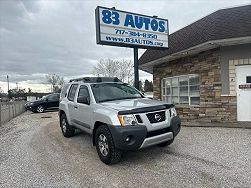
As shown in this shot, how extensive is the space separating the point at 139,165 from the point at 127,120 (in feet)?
3.58

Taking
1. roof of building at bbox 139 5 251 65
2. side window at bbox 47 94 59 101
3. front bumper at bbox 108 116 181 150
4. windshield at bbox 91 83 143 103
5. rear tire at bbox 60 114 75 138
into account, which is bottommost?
rear tire at bbox 60 114 75 138

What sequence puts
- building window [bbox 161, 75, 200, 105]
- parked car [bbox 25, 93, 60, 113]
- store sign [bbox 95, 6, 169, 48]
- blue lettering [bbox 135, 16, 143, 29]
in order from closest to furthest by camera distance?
store sign [bbox 95, 6, 169, 48] < blue lettering [bbox 135, 16, 143, 29] < building window [bbox 161, 75, 200, 105] < parked car [bbox 25, 93, 60, 113]

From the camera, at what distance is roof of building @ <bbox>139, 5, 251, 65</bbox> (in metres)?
8.61

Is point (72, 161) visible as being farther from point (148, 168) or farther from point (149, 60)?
point (149, 60)

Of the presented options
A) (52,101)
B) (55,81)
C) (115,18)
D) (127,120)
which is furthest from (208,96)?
(55,81)

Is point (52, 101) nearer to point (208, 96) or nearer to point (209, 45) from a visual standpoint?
point (208, 96)

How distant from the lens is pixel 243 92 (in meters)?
9.17

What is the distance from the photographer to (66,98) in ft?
26.8

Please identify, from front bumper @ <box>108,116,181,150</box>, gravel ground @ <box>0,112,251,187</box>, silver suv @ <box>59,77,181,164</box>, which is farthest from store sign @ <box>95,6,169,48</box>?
front bumper @ <box>108,116,181,150</box>

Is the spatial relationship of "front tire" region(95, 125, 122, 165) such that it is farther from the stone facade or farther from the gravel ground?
the stone facade

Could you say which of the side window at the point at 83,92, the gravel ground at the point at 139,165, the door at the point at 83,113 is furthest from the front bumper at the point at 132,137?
the side window at the point at 83,92

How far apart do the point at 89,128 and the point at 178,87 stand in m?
7.41

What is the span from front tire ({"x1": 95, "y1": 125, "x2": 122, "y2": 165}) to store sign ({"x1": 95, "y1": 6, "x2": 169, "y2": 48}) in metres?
5.47

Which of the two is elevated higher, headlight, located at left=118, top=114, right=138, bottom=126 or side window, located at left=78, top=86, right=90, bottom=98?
side window, located at left=78, top=86, right=90, bottom=98
